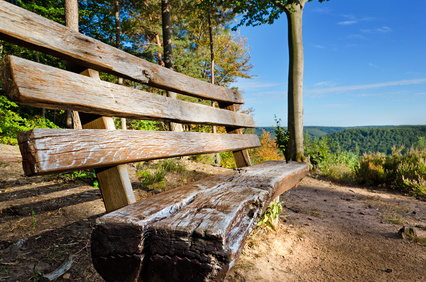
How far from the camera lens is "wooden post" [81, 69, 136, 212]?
1.36 meters

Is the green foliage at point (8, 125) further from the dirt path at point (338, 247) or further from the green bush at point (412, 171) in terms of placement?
the green bush at point (412, 171)

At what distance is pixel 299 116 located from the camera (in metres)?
7.84

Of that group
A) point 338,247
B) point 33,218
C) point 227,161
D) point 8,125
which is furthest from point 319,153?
point 8,125

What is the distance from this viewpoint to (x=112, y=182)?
1.39 metres

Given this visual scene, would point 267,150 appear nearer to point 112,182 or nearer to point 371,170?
point 371,170

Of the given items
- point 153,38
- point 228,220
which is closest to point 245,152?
point 228,220

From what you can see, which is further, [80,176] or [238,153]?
[80,176]

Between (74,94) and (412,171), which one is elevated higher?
(74,94)

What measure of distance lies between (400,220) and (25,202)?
5.37 meters

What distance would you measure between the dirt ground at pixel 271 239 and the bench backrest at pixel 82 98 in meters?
1.24

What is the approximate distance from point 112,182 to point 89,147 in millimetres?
322

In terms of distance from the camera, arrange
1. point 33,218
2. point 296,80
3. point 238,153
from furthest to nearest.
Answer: point 296,80, point 238,153, point 33,218

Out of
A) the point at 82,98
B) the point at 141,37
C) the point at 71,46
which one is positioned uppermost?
the point at 141,37

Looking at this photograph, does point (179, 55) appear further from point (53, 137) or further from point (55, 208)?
point (53, 137)
